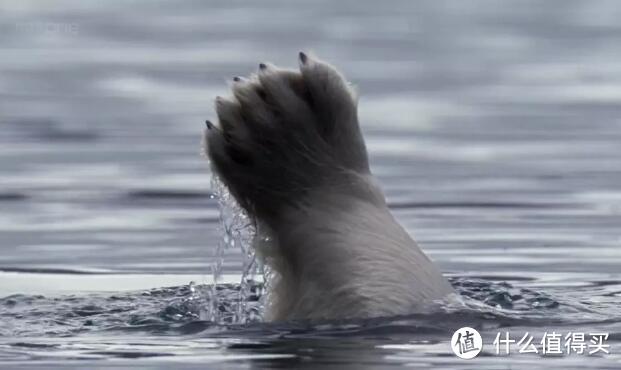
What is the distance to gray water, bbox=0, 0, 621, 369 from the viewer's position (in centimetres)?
691

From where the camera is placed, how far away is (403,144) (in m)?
12.1

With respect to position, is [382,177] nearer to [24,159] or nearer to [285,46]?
[24,159]

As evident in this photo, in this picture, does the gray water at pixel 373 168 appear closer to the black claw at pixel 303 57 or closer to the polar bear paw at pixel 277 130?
the polar bear paw at pixel 277 130

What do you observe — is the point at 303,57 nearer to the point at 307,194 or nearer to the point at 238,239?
the point at 307,194

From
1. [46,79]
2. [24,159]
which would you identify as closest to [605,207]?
[24,159]

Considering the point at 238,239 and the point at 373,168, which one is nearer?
the point at 238,239

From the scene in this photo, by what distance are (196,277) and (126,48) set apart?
829 centimetres

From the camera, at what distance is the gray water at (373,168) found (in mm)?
6906

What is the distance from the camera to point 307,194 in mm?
7457

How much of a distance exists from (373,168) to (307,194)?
152 inches

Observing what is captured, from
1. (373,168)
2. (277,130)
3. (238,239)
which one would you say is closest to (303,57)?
(277,130)

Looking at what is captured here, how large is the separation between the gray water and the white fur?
0.72ft

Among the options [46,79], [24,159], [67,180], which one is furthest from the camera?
[46,79]

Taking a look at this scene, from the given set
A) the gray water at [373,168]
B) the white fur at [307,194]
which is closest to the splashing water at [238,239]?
the white fur at [307,194]
